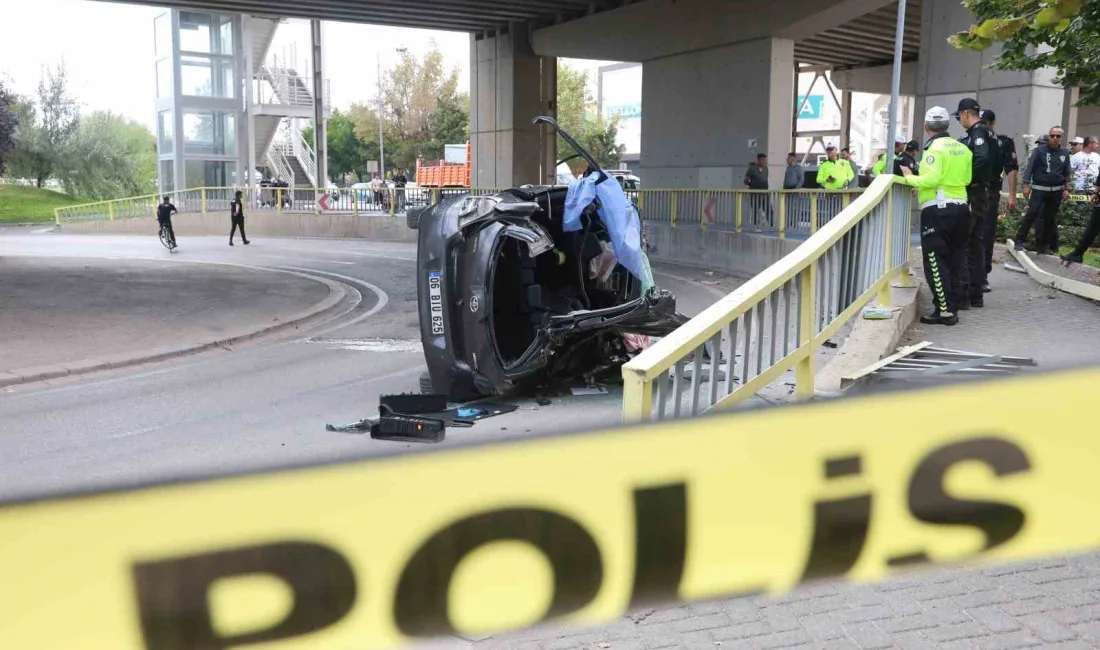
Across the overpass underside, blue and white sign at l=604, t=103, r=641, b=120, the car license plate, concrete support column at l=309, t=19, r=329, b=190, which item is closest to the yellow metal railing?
the overpass underside

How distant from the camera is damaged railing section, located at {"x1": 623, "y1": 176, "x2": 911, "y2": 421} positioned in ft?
11.5

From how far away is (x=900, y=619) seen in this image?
3.53 meters

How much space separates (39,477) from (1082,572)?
5.57 m

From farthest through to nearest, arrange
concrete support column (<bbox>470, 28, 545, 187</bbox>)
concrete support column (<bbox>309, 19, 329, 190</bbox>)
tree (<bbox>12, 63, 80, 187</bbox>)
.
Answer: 1. tree (<bbox>12, 63, 80, 187</bbox>)
2. concrete support column (<bbox>309, 19, 329, 190</bbox>)
3. concrete support column (<bbox>470, 28, 545, 187</bbox>)

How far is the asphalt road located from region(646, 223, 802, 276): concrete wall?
14.0 feet

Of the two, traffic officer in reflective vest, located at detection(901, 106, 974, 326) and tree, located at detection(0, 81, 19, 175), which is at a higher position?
tree, located at detection(0, 81, 19, 175)

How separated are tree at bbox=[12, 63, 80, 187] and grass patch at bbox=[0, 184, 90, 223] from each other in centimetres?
144

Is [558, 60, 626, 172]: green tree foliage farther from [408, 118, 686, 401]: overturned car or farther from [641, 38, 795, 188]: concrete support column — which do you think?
[408, 118, 686, 401]: overturned car

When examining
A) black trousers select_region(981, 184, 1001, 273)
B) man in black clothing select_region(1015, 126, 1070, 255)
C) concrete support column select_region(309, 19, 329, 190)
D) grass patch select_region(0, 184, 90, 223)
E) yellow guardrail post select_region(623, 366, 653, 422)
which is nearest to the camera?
yellow guardrail post select_region(623, 366, 653, 422)

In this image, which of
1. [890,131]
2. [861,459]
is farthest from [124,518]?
[890,131]

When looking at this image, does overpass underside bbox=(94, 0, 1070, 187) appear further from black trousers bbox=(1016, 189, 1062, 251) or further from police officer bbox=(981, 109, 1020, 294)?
police officer bbox=(981, 109, 1020, 294)

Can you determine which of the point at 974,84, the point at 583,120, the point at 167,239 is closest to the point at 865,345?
the point at 974,84

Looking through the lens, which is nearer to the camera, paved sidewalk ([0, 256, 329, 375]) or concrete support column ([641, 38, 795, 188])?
paved sidewalk ([0, 256, 329, 375])

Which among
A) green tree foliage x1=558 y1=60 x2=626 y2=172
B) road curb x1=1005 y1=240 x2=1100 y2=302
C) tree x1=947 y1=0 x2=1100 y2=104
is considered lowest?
road curb x1=1005 y1=240 x2=1100 y2=302
